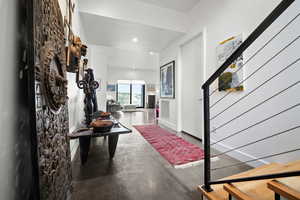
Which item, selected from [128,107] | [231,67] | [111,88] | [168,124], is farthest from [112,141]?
[111,88]

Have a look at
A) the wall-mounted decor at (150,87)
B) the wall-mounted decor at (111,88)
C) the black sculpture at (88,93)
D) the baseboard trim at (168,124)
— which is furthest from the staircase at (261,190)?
the wall-mounted decor at (150,87)

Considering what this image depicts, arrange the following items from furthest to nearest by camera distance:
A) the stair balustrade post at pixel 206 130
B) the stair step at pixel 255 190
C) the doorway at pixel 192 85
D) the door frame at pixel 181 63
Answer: the doorway at pixel 192 85
the door frame at pixel 181 63
the stair balustrade post at pixel 206 130
the stair step at pixel 255 190

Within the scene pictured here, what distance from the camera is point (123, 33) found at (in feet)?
10.4

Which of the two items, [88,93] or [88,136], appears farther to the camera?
[88,93]

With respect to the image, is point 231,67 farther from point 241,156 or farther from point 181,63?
point 181,63

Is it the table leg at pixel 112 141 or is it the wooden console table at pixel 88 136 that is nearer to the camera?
the wooden console table at pixel 88 136

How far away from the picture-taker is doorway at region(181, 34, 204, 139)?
9.56ft

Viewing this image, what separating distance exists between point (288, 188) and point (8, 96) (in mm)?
1532

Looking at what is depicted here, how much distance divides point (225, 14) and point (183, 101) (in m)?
2.07

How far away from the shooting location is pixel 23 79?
2.09 ft

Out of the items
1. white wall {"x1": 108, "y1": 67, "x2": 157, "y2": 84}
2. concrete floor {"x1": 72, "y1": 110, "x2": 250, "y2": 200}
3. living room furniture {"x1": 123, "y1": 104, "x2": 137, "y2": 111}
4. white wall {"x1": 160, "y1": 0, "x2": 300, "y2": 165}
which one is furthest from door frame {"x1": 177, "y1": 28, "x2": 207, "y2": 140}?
white wall {"x1": 108, "y1": 67, "x2": 157, "y2": 84}

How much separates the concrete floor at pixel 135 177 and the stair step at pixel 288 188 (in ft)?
2.30

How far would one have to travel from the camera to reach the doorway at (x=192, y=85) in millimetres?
2914

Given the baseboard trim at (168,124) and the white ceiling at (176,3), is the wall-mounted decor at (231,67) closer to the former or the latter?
the white ceiling at (176,3)
